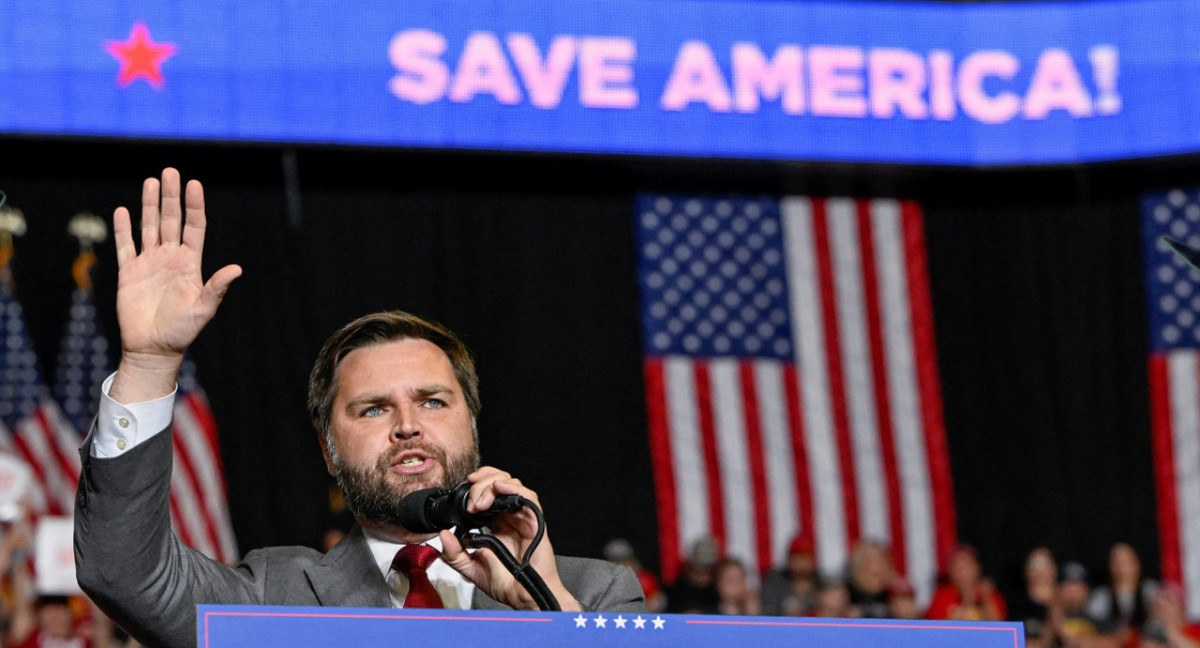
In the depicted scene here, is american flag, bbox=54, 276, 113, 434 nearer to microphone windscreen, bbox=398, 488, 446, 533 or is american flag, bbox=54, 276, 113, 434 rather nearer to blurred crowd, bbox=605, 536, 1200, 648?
blurred crowd, bbox=605, 536, 1200, 648

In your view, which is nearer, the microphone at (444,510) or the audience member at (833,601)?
the microphone at (444,510)

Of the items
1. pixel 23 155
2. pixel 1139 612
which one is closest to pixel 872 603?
pixel 1139 612

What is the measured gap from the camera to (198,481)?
32.0ft

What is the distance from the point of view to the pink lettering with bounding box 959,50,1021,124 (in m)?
10.6

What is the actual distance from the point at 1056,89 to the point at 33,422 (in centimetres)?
595

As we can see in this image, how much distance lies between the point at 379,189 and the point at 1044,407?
4.27 meters

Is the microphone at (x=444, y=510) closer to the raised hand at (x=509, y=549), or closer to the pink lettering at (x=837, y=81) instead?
the raised hand at (x=509, y=549)

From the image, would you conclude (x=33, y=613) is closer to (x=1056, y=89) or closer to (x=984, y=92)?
(x=984, y=92)

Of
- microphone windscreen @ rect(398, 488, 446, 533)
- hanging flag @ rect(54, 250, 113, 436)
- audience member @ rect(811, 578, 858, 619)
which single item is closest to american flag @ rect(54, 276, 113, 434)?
hanging flag @ rect(54, 250, 113, 436)

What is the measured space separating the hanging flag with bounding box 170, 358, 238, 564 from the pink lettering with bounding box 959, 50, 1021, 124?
15.0 ft

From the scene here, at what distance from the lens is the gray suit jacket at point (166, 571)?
2.46 metres

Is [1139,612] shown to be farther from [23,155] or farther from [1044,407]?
[23,155]

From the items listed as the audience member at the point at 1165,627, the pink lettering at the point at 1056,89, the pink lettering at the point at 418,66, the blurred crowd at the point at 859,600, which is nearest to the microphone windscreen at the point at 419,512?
the blurred crowd at the point at 859,600

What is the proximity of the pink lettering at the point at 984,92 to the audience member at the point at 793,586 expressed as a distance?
2.94m
